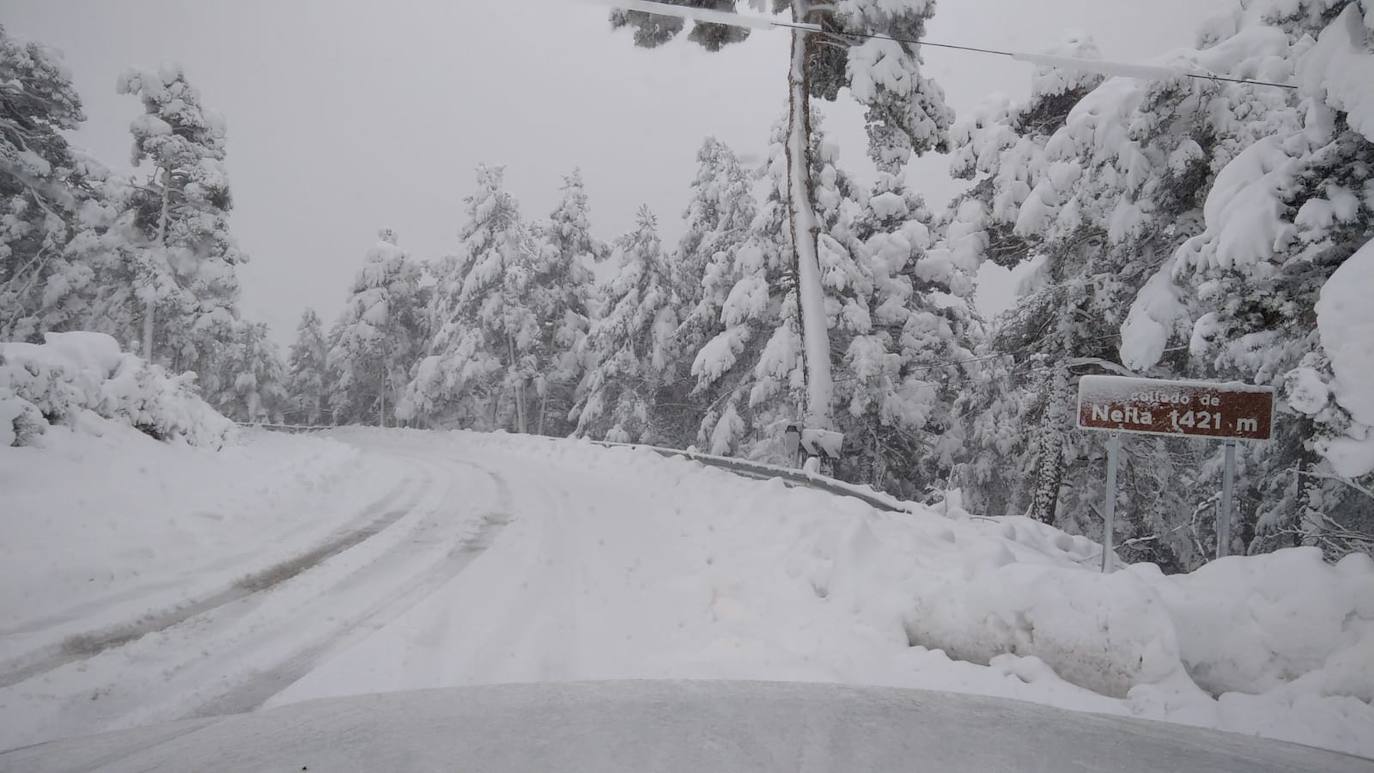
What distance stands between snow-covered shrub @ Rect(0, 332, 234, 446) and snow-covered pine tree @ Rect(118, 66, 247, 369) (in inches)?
268

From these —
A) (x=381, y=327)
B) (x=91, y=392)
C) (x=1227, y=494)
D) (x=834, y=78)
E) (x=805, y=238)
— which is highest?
(x=834, y=78)

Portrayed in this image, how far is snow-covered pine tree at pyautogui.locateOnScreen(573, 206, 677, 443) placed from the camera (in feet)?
88.9

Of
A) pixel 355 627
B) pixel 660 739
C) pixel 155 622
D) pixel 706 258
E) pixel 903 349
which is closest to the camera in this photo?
pixel 660 739

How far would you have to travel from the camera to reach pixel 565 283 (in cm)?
3441

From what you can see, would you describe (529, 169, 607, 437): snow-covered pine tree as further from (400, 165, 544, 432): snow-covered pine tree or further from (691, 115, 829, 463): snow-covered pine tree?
(691, 115, 829, 463): snow-covered pine tree

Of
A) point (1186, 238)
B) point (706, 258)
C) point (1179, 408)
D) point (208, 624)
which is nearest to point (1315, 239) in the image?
point (1179, 408)

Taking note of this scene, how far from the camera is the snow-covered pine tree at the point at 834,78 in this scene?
1257 cm

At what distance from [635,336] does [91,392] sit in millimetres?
18266

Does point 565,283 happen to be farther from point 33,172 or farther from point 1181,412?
point 1181,412

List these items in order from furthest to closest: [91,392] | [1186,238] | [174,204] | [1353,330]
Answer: [174,204]
[1186,238]
[91,392]
[1353,330]

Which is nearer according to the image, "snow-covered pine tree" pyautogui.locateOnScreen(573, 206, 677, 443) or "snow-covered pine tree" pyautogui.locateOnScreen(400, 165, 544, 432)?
"snow-covered pine tree" pyautogui.locateOnScreen(573, 206, 677, 443)

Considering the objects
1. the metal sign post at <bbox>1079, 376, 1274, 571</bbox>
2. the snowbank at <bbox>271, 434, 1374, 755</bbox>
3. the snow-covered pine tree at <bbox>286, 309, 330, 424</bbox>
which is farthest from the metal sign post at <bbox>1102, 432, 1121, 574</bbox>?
the snow-covered pine tree at <bbox>286, 309, 330, 424</bbox>

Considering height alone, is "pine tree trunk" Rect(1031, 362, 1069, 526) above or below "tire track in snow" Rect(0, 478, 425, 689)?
above

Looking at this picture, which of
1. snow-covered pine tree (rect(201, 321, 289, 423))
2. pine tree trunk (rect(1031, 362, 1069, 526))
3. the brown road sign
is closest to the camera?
the brown road sign
